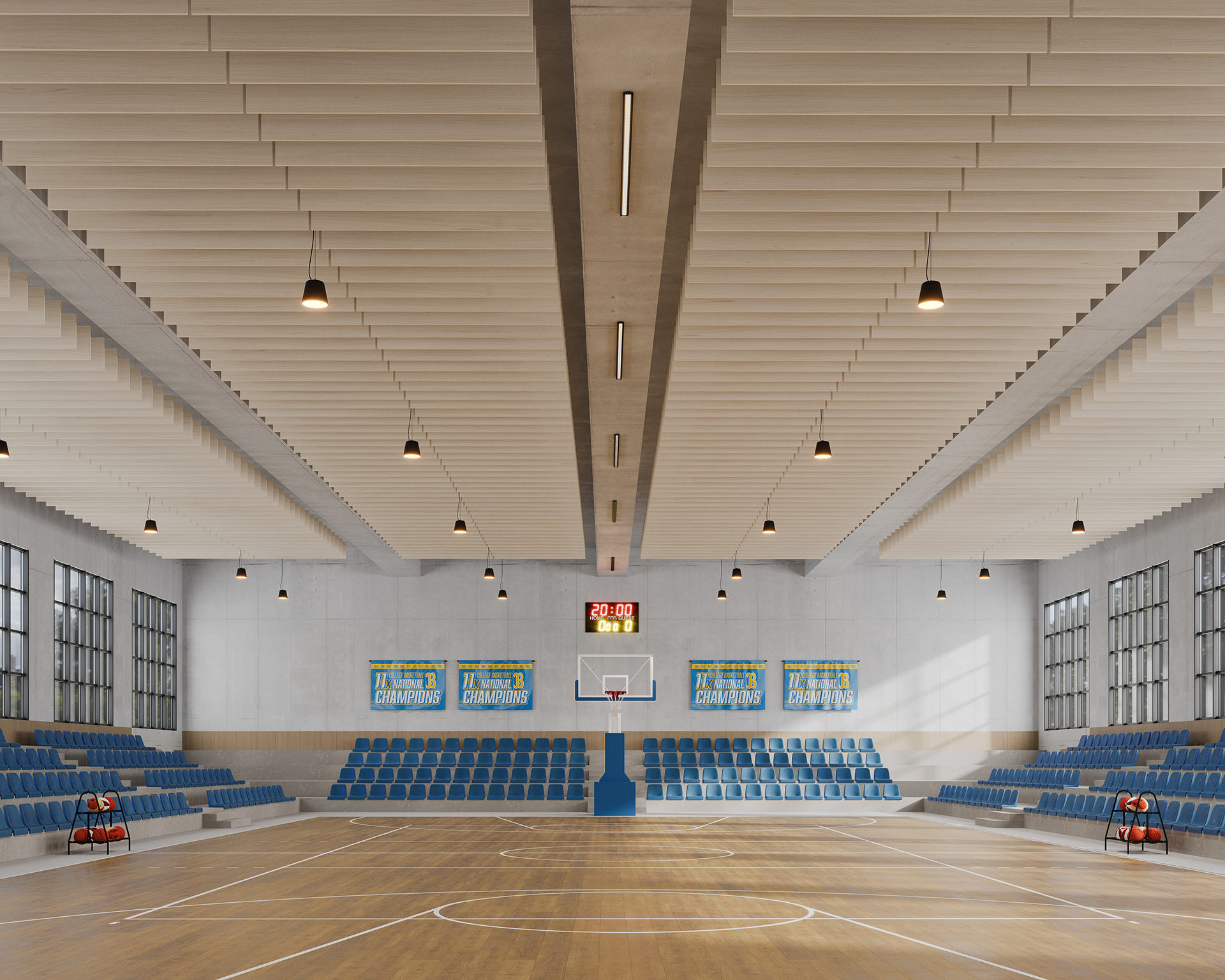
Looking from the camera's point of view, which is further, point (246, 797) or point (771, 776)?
point (771, 776)

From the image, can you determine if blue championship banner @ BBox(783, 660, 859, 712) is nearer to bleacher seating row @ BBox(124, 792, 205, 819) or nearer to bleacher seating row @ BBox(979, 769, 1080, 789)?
bleacher seating row @ BBox(979, 769, 1080, 789)

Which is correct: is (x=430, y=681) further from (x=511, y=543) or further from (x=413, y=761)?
(x=511, y=543)

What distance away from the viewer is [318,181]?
867 centimetres

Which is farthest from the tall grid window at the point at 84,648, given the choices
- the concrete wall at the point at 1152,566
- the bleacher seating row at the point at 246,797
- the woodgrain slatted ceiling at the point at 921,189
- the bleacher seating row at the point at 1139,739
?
the bleacher seating row at the point at 1139,739

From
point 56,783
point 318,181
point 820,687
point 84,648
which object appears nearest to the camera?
point 318,181

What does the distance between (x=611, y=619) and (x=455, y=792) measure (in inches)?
235

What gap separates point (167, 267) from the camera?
1024 cm

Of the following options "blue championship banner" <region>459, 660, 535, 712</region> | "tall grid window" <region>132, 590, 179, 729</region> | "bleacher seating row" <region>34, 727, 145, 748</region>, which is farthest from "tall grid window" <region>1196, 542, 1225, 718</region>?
"tall grid window" <region>132, 590, 179, 729</region>

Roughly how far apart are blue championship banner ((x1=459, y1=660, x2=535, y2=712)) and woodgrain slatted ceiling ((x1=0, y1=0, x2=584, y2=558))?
16011 mm

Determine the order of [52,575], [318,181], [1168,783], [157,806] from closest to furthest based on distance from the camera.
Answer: [318,181] → [1168,783] → [157,806] → [52,575]

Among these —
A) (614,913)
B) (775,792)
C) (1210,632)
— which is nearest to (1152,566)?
(1210,632)

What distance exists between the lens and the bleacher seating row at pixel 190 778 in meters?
23.1

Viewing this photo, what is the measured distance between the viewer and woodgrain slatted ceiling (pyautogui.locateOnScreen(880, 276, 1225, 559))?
12586mm

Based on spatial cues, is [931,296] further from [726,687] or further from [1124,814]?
[726,687]
